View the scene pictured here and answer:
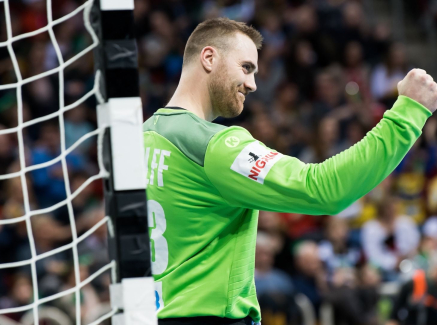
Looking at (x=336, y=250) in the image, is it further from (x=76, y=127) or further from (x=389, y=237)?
(x=76, y=127)

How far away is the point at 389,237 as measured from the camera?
35.3ft

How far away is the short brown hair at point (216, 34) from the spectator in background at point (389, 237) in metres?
7.19

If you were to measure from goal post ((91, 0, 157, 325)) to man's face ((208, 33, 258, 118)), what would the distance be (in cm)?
92

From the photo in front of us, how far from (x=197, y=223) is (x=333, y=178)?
686 mm

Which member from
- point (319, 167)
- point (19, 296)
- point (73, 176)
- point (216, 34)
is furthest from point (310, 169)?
point (73, 176)

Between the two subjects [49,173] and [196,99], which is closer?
[196,99]

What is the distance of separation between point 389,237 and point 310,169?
26.3 feet

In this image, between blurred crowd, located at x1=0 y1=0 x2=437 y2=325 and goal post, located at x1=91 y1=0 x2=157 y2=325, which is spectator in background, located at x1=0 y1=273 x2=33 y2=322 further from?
goal post, located at x1=91 y1=0 x2=157 y2=325

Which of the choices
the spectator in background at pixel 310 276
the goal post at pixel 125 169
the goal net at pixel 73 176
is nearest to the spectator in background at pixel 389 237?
the spectator in background at pixel 310 276

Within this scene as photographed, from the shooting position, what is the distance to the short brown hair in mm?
3646

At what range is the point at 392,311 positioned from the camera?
9.08 meters

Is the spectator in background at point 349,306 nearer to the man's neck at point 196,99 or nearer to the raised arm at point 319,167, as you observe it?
the man's neck at point 196,99

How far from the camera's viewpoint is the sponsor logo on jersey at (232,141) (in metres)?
3.18

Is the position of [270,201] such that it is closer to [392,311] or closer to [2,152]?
[392,311]
